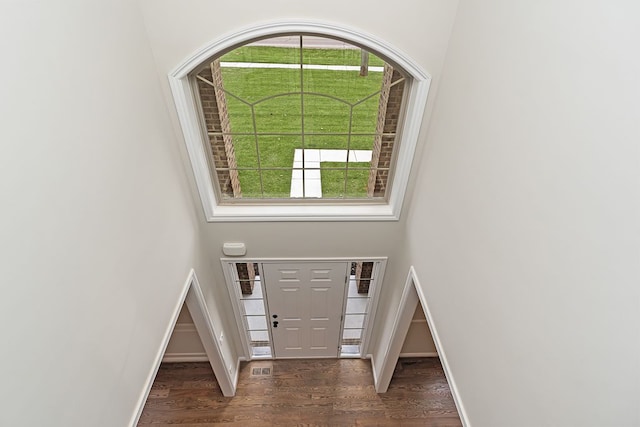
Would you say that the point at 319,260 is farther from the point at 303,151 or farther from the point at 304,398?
the point at 304,398

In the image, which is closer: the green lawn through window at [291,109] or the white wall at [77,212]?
the white wall at [77,212]

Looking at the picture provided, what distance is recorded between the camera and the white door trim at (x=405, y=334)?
86.6 inches

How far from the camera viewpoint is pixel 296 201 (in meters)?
3.21

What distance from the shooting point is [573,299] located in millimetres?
1191

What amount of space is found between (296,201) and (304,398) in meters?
2.55

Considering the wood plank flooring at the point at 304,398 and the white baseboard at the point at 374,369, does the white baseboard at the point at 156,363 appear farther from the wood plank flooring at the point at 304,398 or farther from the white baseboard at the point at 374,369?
the white baseboard at the point at 374,369

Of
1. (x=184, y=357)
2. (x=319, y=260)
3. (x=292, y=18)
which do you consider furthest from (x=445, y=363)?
(x=184, y=357)

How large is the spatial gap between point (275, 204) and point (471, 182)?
176 centimetres

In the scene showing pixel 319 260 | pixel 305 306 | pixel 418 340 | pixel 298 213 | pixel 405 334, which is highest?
pixel 298 213

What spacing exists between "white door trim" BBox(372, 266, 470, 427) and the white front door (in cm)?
65

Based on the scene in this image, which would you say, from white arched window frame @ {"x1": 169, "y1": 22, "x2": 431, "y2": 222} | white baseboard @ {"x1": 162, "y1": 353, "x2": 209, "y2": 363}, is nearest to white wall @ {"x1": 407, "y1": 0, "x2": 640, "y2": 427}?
white arched window frame @ {"x1": 169, "y1": 22, "x2": 431, "y2": 222}

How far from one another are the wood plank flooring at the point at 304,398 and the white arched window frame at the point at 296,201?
2424mm

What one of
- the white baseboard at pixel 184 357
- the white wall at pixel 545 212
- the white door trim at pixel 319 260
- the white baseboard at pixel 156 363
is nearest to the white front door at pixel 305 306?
the white door trim at pixel 319 260

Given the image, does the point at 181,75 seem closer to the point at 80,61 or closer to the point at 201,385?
the point at 80,61
